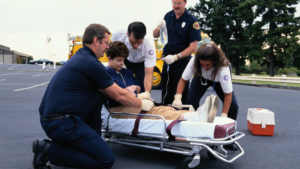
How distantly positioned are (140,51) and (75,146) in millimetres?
2165

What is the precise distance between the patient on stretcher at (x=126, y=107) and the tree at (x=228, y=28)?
3645 centimetres

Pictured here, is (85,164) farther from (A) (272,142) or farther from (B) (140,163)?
(A) (272,142)

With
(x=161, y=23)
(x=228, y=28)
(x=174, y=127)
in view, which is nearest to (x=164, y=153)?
(x=174, y=127)

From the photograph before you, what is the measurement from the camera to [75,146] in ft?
8.54

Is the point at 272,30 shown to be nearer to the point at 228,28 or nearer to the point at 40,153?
the point at 228,28

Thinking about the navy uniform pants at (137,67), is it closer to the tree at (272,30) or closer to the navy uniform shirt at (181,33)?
the navy uniform shirt at (181,33)

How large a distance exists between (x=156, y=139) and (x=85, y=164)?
2.66 ft

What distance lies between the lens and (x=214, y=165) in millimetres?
2965

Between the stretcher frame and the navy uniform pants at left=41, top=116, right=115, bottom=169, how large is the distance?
458mm

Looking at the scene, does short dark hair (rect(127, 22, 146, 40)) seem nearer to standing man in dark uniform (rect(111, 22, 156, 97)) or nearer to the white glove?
standing man in dark uniform (rect(111, 22, 156, 97))

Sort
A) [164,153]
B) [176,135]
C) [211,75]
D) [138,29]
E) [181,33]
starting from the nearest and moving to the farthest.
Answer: [176,135], [164,153], [211,75], [138,29], [181,33]

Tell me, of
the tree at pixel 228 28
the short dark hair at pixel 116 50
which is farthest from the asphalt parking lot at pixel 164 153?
the tree at pixel 228 28

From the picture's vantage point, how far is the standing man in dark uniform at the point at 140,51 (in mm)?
3715

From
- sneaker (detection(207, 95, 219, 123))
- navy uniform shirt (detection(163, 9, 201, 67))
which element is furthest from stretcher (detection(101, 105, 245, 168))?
navy uniform shirt (detection(163, 9, 201, 67))
